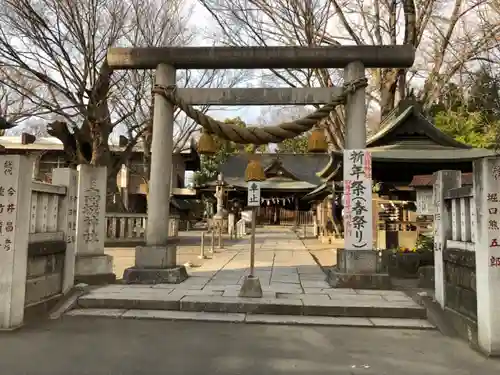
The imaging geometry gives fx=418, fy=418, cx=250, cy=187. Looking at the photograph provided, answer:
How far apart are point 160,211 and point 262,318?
3404 millimetres

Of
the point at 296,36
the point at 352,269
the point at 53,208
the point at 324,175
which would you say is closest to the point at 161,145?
the point at 53,208

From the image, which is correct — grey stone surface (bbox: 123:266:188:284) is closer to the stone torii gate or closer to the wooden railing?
the stone torii gate

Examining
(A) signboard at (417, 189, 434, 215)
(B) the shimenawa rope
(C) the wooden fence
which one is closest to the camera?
(B) the shimenawa rope

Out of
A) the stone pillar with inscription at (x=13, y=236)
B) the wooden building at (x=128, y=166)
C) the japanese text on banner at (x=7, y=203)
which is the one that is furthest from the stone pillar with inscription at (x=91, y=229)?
the wooden building at (x=128, y=166)

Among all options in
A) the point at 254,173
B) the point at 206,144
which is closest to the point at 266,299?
the point at 254,173

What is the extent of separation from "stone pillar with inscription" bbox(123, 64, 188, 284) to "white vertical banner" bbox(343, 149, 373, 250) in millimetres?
3502

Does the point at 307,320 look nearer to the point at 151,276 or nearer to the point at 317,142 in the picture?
the point at 151,276

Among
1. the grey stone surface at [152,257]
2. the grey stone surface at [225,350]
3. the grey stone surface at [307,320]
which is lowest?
the grey stone surface at [225,350]

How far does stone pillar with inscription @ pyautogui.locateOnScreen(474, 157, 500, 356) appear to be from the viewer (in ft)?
15.1

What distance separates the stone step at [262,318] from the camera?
5914 mm

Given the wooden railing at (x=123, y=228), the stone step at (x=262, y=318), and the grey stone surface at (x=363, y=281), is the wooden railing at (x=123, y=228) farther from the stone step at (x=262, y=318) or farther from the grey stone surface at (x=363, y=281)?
the grey stone surface at (x=363, y=281)

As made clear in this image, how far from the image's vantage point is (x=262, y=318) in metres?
6.12

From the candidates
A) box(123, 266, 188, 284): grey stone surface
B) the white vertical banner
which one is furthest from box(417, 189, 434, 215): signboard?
box(123, 266, 188, 284): grey stone surface

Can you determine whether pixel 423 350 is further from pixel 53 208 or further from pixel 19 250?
pixel 53 208
